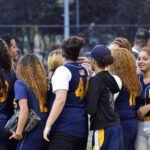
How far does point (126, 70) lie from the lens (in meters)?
5.69

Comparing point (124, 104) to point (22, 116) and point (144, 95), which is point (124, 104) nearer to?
point (144, 95)

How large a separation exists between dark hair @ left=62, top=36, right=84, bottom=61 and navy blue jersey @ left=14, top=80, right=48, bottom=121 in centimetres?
56

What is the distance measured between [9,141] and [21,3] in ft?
69.3

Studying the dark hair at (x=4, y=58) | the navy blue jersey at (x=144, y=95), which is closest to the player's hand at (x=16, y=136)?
the dark hair at (x=4, y=58)

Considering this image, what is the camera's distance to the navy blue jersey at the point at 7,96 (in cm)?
548

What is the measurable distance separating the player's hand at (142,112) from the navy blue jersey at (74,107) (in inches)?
30.1

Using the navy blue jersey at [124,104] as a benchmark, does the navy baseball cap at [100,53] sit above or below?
above

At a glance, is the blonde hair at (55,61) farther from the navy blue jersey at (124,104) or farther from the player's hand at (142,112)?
the player's hand at (142,112)

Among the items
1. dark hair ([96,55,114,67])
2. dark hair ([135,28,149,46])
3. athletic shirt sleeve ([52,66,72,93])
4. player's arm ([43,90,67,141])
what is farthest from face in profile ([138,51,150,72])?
dark hair ([135,28,149,46])

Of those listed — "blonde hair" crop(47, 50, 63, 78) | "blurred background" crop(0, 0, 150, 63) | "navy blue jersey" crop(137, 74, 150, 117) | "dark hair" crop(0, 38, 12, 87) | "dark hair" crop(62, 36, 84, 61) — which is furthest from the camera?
"blurred background" crop(0, 0, 150, 63)

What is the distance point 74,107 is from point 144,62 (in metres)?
1.13

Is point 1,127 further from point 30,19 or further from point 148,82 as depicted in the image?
point 30,19

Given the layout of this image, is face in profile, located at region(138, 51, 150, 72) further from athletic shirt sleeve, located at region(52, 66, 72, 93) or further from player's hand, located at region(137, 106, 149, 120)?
athletic shirt sleeve, located at region(52, 66, 72, 93)

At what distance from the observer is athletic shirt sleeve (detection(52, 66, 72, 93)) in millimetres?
5164
